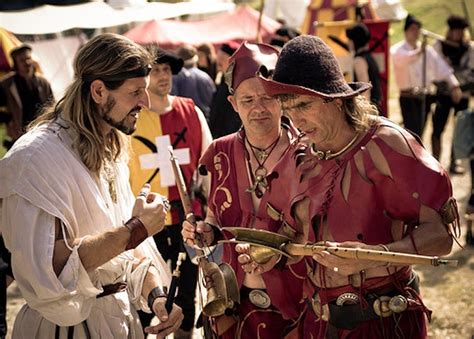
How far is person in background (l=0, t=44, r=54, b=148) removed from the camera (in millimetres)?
9055

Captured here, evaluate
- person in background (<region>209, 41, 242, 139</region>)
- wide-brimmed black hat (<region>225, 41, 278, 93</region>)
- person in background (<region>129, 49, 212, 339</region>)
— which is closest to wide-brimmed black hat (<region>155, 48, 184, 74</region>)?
person in background (<region>129, 49, 212, 339</region>)

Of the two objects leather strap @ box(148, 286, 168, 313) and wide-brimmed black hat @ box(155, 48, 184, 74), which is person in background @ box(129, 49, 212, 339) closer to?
wide-brimmed black hat @ box(155, 48, 184, 74)

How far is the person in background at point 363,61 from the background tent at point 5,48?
16.7 feet

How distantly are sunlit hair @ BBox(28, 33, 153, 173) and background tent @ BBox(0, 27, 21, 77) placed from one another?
9.06 meters

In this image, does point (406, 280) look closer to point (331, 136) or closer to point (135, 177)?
point (331, 136)

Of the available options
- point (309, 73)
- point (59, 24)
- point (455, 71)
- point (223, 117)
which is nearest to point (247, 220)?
point (309, 73)

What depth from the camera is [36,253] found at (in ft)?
9.84

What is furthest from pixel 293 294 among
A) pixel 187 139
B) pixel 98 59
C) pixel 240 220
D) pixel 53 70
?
pixel 53 70

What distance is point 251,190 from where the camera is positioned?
4.05 metres

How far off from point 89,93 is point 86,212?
1.53ft

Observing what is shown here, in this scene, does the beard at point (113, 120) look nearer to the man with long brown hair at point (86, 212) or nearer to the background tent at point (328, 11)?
the man with long brown hair at point (86, 212)

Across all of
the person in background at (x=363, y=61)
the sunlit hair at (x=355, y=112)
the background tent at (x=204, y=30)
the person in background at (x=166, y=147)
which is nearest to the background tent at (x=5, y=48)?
the background tent at (x=204, y=30)

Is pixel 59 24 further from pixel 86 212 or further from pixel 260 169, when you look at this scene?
pixel 86 212

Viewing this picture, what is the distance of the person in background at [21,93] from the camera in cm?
905
